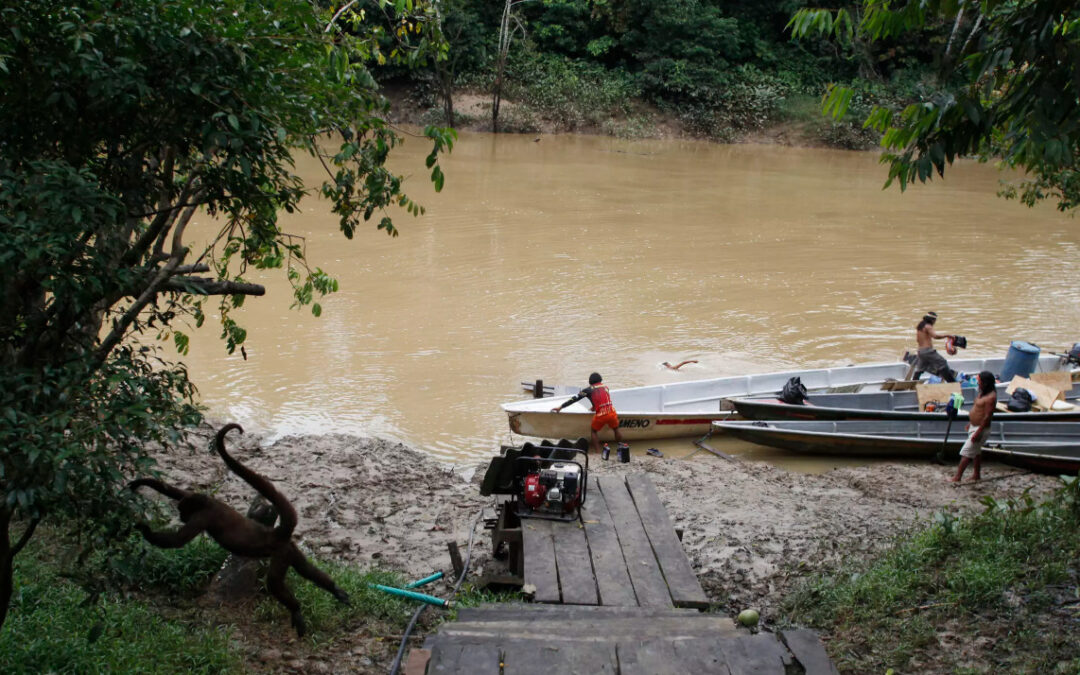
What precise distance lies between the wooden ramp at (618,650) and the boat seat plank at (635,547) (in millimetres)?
637

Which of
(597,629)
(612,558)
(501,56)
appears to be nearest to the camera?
(597,629)

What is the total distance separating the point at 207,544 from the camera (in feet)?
17.5

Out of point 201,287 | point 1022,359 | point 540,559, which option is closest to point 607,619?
point 540,559

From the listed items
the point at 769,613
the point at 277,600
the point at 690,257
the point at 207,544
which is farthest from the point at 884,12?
the point at 690,257

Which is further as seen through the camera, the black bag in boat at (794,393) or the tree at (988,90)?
the black bag in boat at (794,393)

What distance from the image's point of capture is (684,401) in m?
11.1

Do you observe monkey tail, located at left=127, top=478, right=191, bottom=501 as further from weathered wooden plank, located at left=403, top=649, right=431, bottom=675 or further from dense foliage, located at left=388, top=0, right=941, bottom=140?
dense foliage, located at left=388, top=0, right=941, bottom=140

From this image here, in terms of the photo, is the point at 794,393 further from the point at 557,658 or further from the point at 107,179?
the point at 107,179

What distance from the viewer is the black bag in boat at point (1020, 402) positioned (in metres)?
10.4

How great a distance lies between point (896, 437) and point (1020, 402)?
1.72 m

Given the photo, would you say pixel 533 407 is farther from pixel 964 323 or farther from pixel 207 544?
pixel 964 323

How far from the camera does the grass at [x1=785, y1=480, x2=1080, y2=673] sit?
163 inches

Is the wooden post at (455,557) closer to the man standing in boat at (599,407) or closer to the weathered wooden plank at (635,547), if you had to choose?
the weathered wooden plank at (635,547)

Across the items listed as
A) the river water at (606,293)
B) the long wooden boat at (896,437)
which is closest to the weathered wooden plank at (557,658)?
the river water at (606,293)
